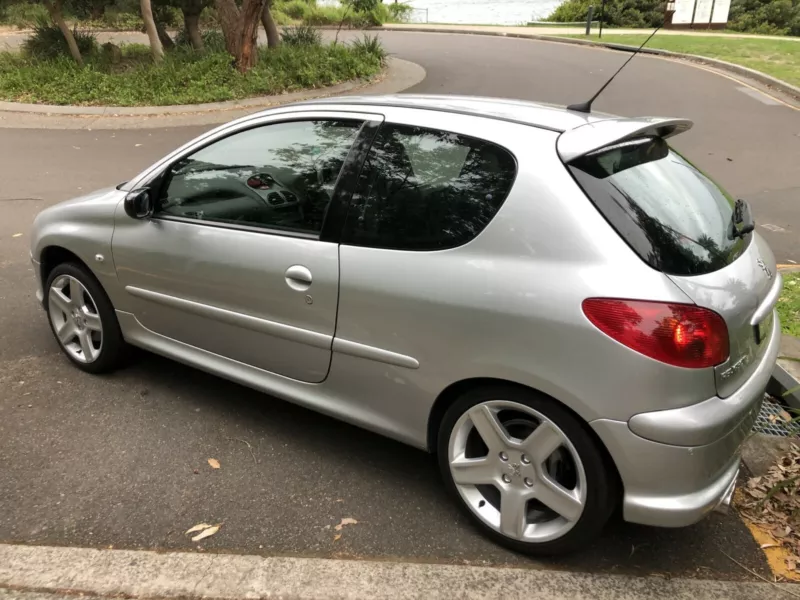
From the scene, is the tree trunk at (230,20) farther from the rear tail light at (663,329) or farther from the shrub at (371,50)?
the rear tail light at (663,329)

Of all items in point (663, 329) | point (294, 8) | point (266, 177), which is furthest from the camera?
point (294, 8)

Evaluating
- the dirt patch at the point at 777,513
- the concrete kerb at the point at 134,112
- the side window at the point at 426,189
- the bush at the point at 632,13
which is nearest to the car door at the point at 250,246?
the side window at the point at 426,189

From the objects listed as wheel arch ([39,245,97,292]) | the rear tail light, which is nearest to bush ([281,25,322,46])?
wheel arch ([39,245,97,292])

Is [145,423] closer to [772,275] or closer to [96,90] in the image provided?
[772,275]

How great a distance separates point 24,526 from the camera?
9.11ft

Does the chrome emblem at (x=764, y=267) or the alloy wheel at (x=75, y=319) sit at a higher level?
the chrome emblem at (x=764, y=267)

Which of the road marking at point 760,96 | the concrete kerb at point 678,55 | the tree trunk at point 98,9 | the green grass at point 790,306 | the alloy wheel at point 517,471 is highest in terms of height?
the tree trunk at point 98,9

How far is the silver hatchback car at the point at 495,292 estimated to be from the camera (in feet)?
7.35

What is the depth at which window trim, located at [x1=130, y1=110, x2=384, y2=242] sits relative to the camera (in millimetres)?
2879

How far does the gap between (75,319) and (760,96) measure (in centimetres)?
1420

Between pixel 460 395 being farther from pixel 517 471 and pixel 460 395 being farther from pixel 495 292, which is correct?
pixel 495 292

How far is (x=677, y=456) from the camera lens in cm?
224

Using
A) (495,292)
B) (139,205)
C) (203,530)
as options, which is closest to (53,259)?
(139,205)

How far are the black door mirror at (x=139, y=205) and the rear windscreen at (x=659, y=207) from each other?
2.15 metres
